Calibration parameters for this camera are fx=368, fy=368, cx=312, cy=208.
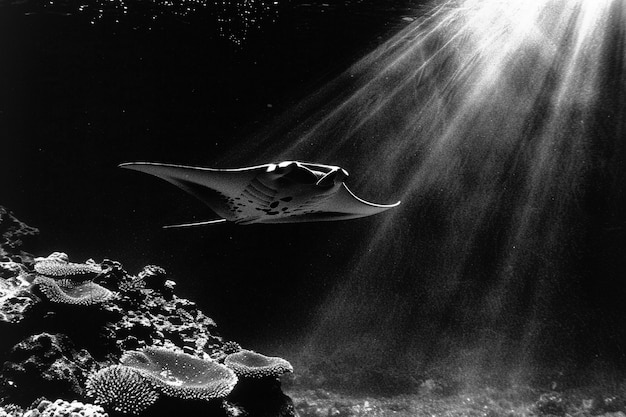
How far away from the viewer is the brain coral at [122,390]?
10.9 feet

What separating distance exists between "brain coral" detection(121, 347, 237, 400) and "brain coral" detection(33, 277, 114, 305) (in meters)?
0.86

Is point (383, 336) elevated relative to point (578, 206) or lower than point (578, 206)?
lower

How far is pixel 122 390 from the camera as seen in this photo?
3.40 m

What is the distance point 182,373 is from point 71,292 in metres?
1.77

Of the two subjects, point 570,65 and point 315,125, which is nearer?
point 570,65

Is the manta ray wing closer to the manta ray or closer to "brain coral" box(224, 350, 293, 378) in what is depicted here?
the manta ray

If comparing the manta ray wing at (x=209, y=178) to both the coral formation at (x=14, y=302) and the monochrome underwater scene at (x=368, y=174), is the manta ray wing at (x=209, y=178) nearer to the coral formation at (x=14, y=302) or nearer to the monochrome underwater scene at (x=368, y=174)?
the coral formation at (x=14, y=302)

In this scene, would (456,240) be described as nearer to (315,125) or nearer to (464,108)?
(464,108)

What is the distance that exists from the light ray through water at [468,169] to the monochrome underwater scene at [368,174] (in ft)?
0.24

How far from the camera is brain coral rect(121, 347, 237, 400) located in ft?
11.8

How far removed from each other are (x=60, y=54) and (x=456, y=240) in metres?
16.3

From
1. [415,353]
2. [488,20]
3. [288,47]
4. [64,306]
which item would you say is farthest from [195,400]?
[415,353]

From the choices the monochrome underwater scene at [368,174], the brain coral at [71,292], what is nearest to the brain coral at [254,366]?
the monochrome underwater scene at [368,174]

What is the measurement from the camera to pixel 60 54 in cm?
1182
